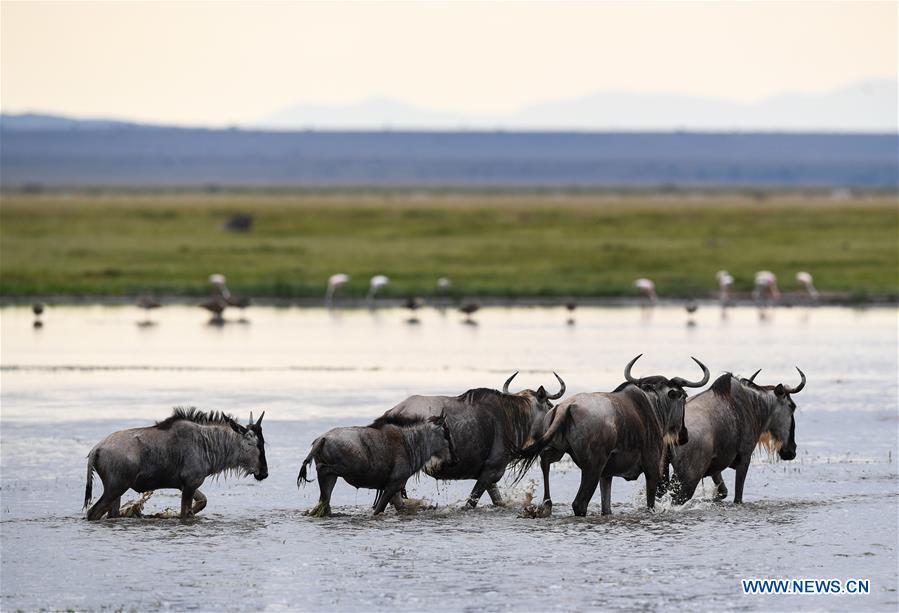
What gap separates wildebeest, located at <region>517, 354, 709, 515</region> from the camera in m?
12.7

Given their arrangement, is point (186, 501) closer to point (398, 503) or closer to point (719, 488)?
point (398, 503)

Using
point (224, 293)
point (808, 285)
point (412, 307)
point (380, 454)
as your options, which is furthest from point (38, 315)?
point (380, 454)

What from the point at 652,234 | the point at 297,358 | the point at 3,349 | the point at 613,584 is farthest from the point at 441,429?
the point at 652,234

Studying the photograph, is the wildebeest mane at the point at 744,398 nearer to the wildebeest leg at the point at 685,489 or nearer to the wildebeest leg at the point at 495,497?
the wildebeest leg at the point at 685,489

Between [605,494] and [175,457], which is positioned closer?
[175,457]

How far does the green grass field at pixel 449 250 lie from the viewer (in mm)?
44500

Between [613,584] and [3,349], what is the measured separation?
19.9 metres

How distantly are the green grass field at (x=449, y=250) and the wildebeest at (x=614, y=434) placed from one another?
1136 inches

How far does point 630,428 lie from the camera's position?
12.9 m

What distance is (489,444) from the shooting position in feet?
44.4

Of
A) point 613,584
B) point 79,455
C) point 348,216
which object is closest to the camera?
point 613,584

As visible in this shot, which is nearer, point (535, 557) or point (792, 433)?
point (535, 557)

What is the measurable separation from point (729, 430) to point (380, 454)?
11.0ft

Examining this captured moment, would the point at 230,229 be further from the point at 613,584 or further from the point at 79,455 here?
the point at 613,584
